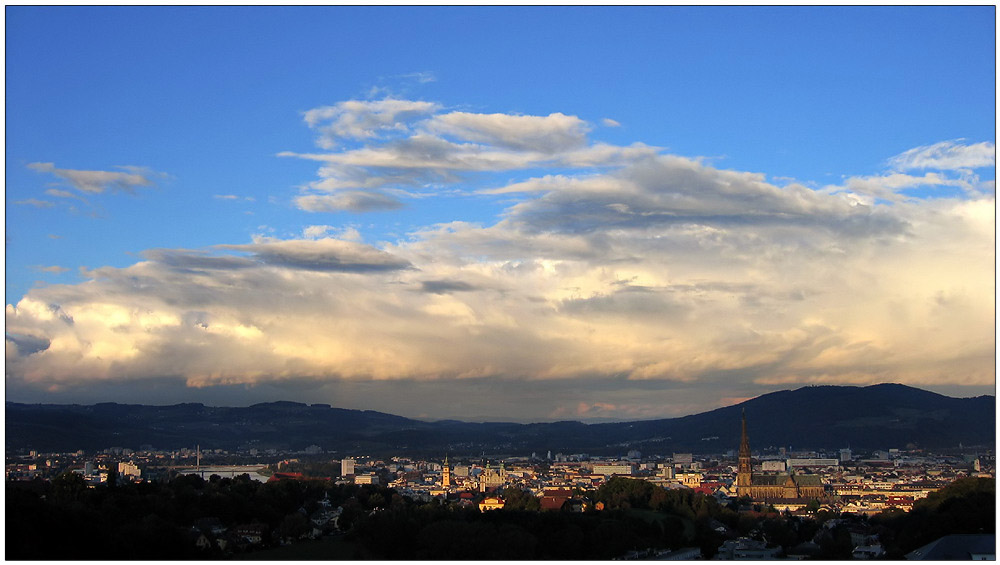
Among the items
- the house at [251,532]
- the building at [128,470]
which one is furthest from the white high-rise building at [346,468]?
the house at [251,532]

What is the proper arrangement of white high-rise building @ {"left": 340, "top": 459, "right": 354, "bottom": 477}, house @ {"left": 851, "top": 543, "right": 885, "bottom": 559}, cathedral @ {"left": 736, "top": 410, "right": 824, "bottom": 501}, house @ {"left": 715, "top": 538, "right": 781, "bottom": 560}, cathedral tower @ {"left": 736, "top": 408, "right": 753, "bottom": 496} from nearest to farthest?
house @ {"left": 851, "top": 543, "right": 885, "bottom": 559} → house @ {"left": 715, "top": 538, "right": 781, "bottom": 560} → cathedral @ {"left": 736, "top": 410, "right": 824, "bottom": 501} → cathedral tower @ {"left": 736, "top": 408, "right": 753, "bottom": 496} → white high-rise building @ {"left": 340, "top": 459, "right": 354, "bottom": 477}

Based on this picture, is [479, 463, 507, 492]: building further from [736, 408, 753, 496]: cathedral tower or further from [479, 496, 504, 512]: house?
[479, 496, 504, 512]: house

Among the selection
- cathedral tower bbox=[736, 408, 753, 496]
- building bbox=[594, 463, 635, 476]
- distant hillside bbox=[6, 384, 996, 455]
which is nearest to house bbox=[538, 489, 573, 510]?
cathedral tower bbox=[736, 408, 753, 496]

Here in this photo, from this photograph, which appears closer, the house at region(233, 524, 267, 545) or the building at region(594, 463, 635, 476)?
the house at region(233, 524, 267, 545)

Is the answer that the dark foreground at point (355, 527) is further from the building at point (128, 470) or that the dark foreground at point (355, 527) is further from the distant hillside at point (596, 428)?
the distant hillside at point (596, 428)

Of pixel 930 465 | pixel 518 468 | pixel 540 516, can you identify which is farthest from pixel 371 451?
pixel 540 516

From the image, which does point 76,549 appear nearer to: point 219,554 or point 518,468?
point 219,554
